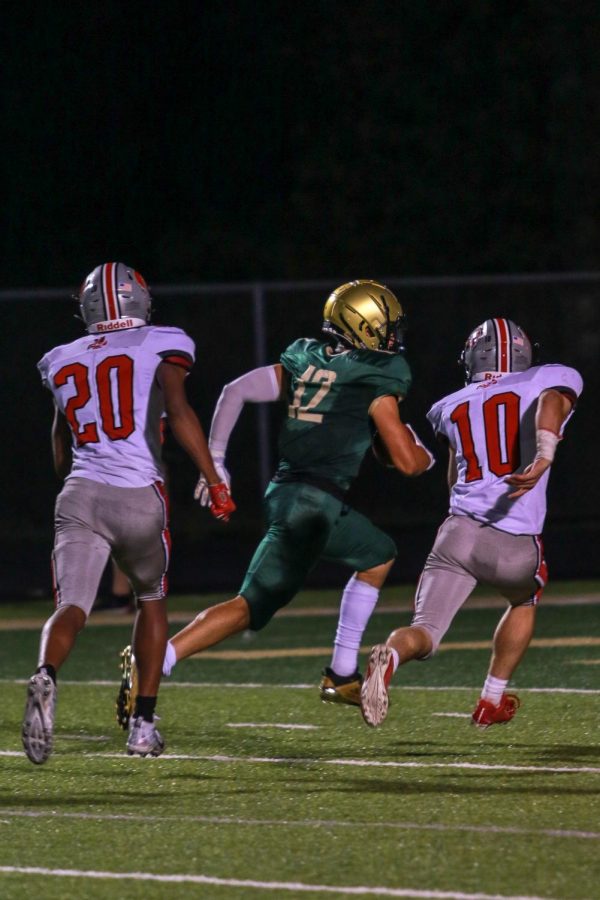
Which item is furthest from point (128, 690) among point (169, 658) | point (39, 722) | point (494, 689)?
point (494, 689)

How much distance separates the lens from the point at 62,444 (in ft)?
22.3

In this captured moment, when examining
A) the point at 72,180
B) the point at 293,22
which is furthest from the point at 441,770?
the point at 72,180

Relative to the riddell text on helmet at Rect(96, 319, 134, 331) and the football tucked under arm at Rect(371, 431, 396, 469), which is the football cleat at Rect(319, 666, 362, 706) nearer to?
the football tucked under arm at Rect(371, 431, 396, 469)

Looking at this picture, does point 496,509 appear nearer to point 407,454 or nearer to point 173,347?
point 407,454

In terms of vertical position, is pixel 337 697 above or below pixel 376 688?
below

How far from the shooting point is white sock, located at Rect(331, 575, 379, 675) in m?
7.20

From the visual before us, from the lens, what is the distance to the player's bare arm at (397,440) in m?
6.70

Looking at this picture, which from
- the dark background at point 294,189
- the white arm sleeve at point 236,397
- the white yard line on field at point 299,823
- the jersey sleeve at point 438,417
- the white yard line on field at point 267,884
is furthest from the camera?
the dark background at point 294,189

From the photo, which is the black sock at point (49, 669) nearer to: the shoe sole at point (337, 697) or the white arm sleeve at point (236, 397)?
the white arm sleeve at point (236, 397)

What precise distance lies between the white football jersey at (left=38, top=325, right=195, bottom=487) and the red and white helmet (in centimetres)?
113

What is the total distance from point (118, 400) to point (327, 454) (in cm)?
87

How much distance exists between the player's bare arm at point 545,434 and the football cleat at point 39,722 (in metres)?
1.76


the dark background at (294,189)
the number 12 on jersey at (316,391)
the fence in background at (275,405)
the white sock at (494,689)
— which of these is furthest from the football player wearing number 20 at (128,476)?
the fence in background at (275,405)

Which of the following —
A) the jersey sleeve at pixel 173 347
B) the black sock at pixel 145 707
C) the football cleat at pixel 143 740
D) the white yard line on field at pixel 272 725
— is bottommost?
the white yard line on field at pixel 272 725
